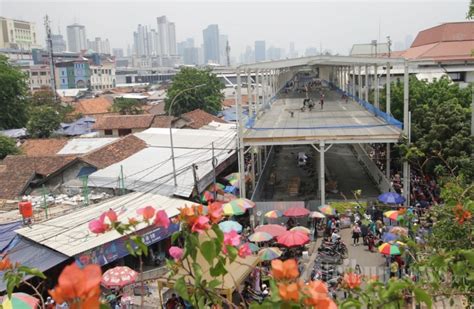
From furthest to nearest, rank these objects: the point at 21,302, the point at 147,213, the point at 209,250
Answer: the point at 21,302 → the point at 147,213 → the point at 209,250

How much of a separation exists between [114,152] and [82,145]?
14.8 ft

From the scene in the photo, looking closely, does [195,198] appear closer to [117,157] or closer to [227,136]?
[117,157]

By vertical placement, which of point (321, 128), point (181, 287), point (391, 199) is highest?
point (181, 287)

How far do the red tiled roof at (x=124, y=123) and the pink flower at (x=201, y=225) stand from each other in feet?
107

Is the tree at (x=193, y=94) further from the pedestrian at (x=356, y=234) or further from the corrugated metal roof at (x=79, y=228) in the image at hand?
the pedestrian at (x=356, y=234)

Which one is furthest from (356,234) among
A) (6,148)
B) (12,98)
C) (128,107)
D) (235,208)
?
(128,107)

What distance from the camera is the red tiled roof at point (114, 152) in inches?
856

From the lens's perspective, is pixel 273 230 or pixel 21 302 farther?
pixel 273 230

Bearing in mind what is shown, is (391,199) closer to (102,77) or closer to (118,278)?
(118,278)

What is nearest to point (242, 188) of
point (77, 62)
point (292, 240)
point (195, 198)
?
point (195, 198)

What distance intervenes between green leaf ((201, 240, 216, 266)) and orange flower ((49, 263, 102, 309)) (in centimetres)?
79

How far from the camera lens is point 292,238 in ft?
40.4

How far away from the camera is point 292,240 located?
40.2 feet

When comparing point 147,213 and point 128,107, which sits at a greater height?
point 147,213
